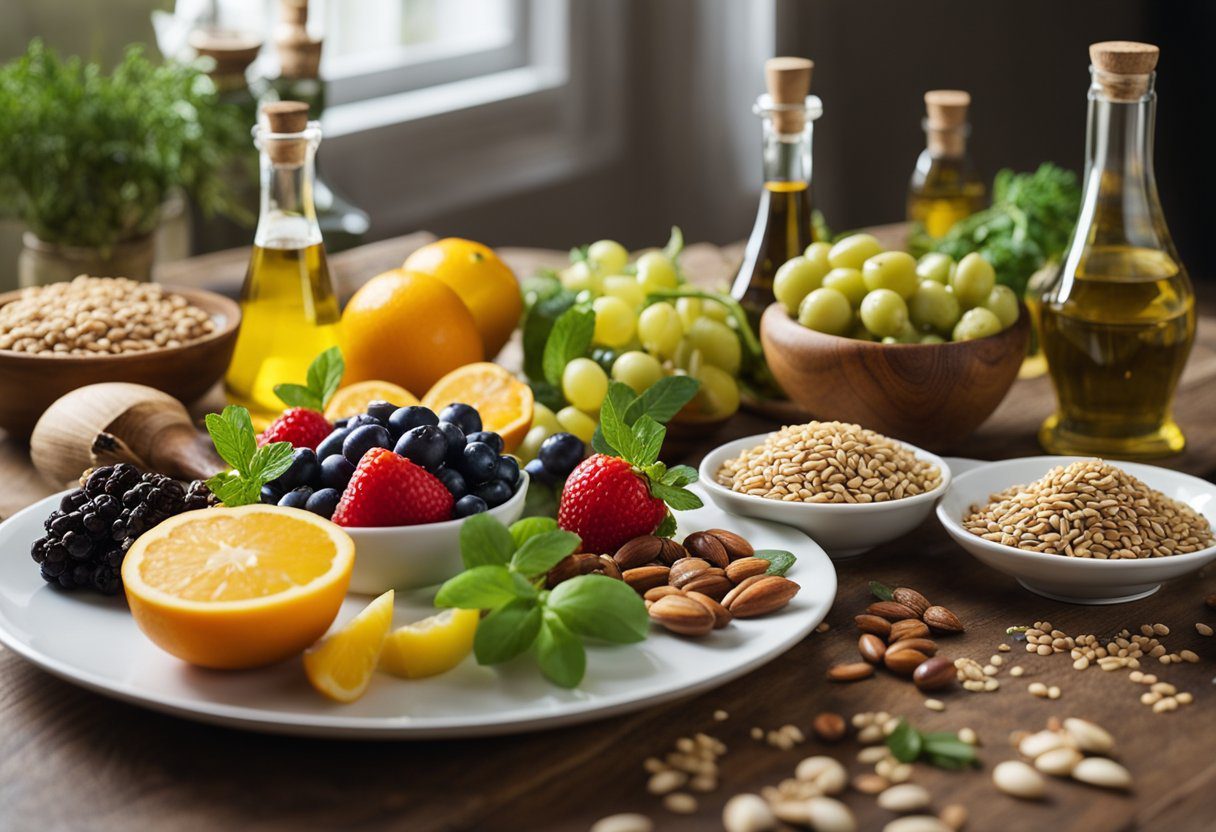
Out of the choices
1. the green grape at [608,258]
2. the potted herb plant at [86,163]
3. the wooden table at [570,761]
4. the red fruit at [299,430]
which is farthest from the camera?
the potted herb plant at [86,163]

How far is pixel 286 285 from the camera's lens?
4.66 feet

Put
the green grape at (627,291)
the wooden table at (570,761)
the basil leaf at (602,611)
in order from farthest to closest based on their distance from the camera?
the green grape at (627,291)
the basil leaf at (602,611)
the wooden table at (570,761)

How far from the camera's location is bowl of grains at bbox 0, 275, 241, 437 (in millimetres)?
1354

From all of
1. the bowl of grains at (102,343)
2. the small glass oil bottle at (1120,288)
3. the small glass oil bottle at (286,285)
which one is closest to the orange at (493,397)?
the small glass oil bottle at (286,285)

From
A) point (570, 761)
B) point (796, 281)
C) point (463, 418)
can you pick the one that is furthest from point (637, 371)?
point (570, 761)

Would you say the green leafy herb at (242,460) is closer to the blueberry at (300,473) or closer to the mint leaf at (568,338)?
the blueberry at (300,473)

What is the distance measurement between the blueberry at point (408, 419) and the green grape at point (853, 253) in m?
0.51

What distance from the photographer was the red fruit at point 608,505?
106 centimetres

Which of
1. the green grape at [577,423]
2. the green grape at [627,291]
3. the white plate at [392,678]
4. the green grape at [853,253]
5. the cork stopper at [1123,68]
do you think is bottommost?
the white plate at [392,678]

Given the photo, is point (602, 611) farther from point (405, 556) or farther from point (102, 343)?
point (102, 343)

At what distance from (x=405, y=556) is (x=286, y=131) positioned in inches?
23.0

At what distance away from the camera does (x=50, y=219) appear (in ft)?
5.81

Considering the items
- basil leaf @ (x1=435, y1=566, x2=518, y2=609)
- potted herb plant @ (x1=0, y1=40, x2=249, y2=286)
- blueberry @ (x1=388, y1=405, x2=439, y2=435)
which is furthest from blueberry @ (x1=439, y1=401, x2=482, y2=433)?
potted herb plant @ (x1=0, y1=40, x2=249, y2=286)

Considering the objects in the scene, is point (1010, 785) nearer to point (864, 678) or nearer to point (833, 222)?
point (864, 678)
